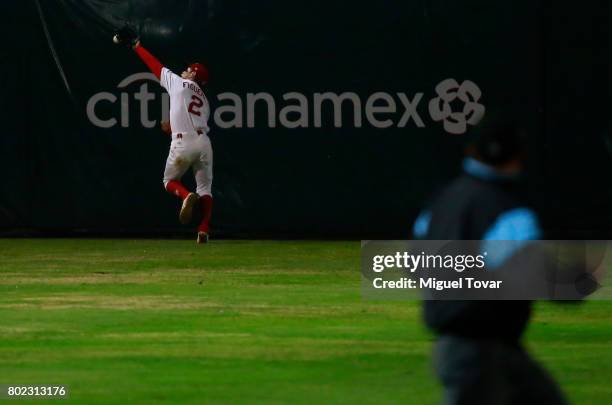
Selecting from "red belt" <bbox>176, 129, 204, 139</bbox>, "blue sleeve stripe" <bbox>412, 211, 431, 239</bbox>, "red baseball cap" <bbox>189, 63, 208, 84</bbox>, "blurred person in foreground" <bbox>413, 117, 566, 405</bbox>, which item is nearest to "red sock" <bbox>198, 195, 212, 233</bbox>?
"red belt" <bbox>176, 129, 204, 139</bbox>

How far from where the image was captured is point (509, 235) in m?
5.88

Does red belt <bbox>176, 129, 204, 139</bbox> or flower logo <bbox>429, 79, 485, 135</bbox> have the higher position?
flower logo <bbox>429, 79, 485, 135</bbox>

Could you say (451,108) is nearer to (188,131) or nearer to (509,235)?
(188,131)

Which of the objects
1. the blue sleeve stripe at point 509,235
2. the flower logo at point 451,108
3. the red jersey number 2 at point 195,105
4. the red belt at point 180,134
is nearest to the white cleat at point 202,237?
the red belt at point 180,134

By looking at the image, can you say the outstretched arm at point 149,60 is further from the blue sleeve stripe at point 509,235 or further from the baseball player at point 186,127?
the blue sleeve stripe at point 509,235

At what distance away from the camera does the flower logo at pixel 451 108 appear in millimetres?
21234

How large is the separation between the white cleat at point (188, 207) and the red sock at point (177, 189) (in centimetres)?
12

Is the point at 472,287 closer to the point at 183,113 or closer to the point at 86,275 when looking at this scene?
the point at 86,275

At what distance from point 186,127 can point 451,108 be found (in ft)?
11.5

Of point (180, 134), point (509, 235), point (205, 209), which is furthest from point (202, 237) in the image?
point (509, 235)

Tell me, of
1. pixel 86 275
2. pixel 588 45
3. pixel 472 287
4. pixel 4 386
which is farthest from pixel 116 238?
pixel 472 287

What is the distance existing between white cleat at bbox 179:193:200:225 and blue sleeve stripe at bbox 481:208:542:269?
14.3 m

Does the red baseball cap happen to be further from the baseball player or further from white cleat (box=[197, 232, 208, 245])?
white cleat (box=[197, 232, 208, 245])

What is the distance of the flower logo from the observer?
21.2 metres
